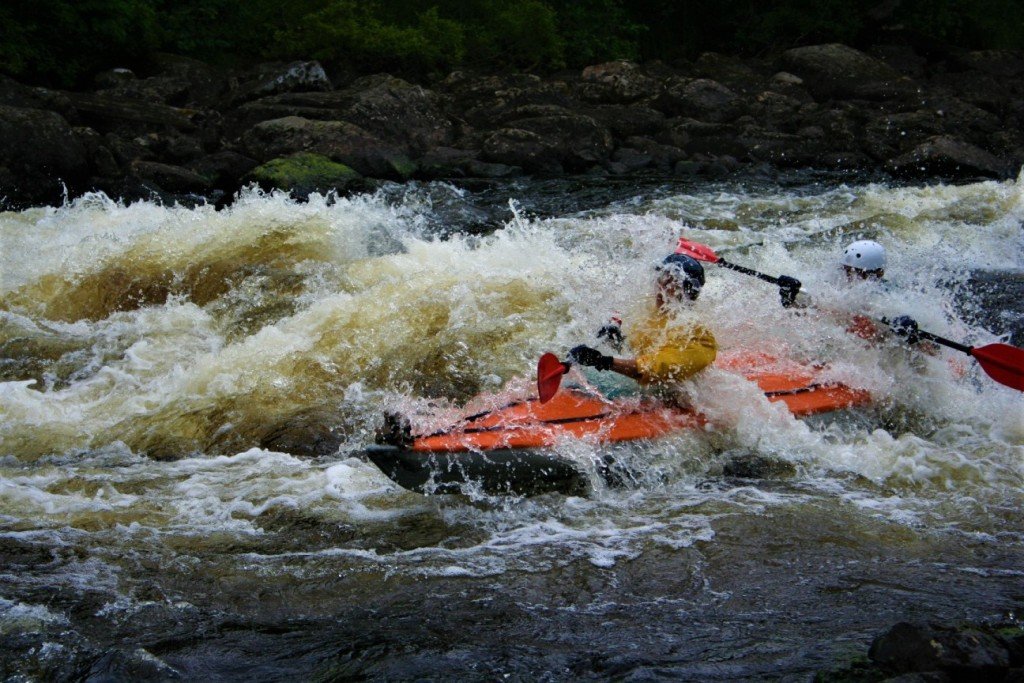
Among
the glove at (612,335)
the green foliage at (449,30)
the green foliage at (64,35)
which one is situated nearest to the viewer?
the glove at (612,335)

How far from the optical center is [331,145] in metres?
13.1

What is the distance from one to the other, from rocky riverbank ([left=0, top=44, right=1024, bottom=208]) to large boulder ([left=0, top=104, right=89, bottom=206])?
2cm

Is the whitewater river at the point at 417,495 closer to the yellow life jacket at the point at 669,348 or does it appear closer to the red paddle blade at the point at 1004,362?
the yellow life jacket at the point at 669,348

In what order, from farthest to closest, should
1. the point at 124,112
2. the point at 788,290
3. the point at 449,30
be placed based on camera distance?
the point at 449,30 → the point at 124,112 → the point at 788,290

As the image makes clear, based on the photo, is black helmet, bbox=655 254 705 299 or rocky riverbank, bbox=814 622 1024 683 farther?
black helmet, bbox=655 254 705 299

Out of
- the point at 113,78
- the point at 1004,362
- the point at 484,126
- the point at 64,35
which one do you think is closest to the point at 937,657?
the point at 1004,362

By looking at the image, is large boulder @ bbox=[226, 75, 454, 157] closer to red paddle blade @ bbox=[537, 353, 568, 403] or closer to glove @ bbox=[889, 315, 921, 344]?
glove @ bbox=[889, 315, 921, 344]

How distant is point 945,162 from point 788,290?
8955 millimetres

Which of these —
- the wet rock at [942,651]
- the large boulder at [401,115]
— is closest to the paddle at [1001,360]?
the wet rock at [942,651]

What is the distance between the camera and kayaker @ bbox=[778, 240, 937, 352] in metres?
5.88

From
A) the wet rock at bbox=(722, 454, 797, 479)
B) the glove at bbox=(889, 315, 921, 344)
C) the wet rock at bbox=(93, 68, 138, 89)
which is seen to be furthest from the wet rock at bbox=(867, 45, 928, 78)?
the wet rock at bbox=(722, 454, 797, 479)

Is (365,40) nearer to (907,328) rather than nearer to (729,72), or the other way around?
(729,72)

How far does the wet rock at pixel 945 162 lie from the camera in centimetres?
1345

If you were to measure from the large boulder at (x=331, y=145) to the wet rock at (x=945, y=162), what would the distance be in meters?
6.83
